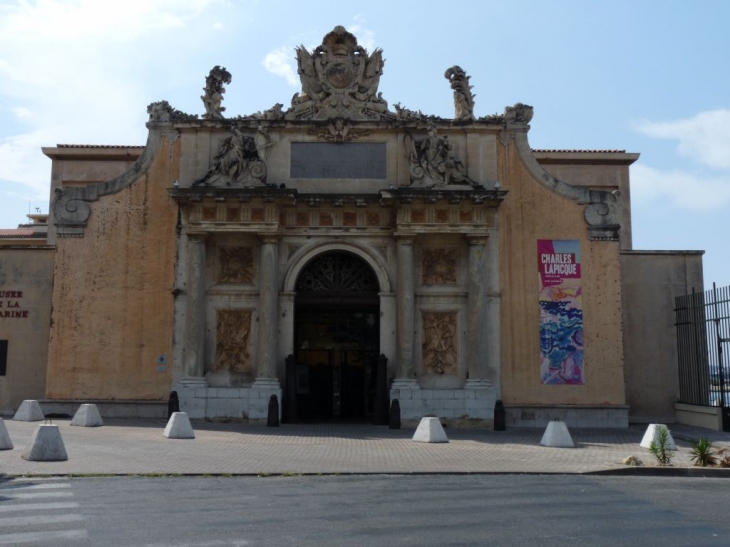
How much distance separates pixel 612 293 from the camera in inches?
905

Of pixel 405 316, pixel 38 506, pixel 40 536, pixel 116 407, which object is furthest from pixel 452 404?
pixel 40 536

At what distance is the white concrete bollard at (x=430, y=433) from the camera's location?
58.5ft

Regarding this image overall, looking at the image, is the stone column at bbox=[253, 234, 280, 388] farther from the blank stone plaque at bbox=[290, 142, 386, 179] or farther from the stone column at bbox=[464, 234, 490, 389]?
the stone column at bbox=[464, 234, 490, 389]

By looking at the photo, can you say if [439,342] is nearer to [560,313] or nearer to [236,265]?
[560,313]

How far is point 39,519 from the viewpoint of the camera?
855cm

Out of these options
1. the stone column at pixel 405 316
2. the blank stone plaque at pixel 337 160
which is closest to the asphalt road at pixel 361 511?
the stone column at pixel 405 316

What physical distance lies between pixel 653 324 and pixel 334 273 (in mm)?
10707

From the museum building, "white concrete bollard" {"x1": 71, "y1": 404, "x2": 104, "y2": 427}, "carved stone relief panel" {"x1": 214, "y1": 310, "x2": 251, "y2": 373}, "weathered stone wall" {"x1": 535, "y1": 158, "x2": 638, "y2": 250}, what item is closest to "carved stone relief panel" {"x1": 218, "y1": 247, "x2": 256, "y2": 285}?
the museum building

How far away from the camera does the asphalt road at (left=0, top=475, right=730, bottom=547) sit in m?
7.88

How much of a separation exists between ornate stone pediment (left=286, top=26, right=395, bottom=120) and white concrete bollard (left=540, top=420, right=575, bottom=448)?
11071 millimetres

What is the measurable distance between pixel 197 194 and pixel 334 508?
14.5 m

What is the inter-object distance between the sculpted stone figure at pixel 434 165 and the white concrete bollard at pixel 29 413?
12.6m

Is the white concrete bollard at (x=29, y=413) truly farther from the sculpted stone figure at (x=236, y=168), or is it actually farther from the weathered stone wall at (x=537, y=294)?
the weathered stone wall at (x=537, y=294)

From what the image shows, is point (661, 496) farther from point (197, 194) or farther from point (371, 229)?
point (197, 194)
